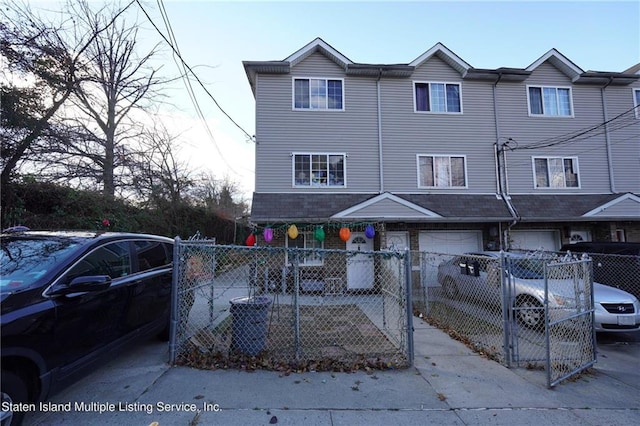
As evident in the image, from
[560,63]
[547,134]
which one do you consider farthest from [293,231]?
[560,63]

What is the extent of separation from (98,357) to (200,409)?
1321mm

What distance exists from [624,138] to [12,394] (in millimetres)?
20000

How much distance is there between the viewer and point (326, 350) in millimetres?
5098

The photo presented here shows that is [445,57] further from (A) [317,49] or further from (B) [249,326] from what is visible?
(B) [249,326]

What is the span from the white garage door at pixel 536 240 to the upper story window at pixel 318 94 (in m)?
8.90

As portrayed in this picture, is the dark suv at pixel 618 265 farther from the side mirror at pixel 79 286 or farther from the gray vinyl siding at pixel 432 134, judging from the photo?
the side mirror at pixel 79 286

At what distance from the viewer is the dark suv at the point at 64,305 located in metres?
2.72

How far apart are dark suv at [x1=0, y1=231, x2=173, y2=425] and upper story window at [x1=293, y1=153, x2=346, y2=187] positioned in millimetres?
8034

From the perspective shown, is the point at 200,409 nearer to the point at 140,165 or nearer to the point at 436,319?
the point at 436,319

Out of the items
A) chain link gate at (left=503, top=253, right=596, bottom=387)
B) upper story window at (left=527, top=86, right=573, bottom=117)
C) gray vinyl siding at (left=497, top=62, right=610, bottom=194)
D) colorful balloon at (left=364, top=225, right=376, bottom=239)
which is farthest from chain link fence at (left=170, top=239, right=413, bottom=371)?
upper story window at (left=527, top=86, right=573, bottom=117)

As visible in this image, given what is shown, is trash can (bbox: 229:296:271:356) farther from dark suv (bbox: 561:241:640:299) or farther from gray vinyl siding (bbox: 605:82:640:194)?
gray vinyl siding (bbox: 605:82:640:194)

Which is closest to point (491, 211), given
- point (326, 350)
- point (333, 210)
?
point (333, 210)

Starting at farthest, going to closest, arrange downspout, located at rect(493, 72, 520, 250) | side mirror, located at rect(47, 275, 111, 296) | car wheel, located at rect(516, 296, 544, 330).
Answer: downspout, located at rect(493, 72, 520, 250), car wheel, located at rect(516, 296, 544, 330), side mirror, located at rect(47, 275, 111, 296)

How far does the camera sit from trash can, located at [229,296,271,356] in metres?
4.70
